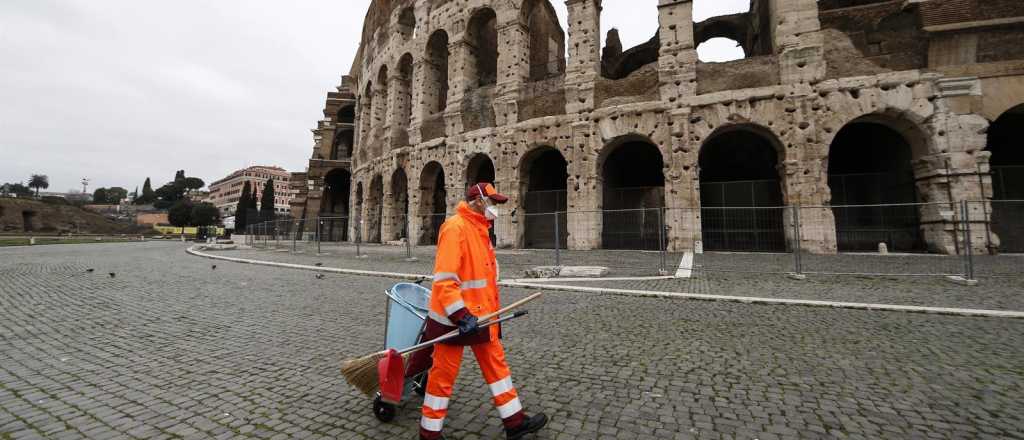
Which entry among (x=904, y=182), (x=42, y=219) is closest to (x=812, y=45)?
(x=904, y=182)

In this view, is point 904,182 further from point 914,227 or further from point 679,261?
point 679,261

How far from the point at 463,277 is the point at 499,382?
0.64 m

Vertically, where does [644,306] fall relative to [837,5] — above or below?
below

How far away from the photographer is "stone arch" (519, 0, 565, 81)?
67.6 feet

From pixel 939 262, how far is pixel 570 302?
9877 mm

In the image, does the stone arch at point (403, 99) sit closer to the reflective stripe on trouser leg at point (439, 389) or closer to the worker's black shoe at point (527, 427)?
the reflective stripe on trouser leg at point (439, 389)

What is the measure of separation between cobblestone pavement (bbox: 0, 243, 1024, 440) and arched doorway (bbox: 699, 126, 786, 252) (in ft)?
27.3

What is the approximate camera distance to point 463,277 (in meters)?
2.32

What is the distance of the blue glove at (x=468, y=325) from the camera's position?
2.08m

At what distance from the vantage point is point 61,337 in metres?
4.00

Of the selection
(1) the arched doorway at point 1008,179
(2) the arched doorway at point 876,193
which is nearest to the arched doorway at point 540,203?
(2) the arched doorway at point 876,193

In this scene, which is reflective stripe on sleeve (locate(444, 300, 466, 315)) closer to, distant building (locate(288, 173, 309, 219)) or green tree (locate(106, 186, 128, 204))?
distant building (locate(288, 173, 309, 219))

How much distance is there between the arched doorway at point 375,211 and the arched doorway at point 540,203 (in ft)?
34.4

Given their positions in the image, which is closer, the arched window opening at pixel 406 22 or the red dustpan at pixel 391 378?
the red dustpan at pixel 391 378
